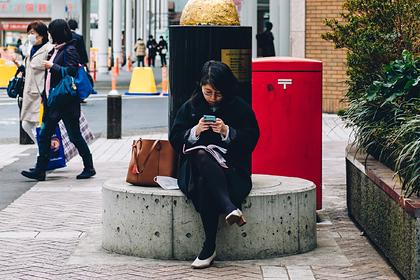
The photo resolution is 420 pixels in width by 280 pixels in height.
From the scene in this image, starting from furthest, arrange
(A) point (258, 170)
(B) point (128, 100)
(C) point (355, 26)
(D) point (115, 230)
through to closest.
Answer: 1. (B) point (128, 100)
2. (C) point (355, 26)
3. (A) point (258, 170)
4. (D) point (115, 230)

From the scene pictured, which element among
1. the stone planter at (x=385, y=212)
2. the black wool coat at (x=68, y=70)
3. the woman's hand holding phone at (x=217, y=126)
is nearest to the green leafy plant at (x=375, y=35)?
the stone planter at (x=385, y=212)

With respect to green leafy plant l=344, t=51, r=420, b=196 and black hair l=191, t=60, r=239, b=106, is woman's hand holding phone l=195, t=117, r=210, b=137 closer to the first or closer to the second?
black hair l=191, t=60, r=239, b=106

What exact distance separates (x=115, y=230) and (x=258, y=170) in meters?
1.86

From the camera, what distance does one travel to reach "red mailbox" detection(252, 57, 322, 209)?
355 inches

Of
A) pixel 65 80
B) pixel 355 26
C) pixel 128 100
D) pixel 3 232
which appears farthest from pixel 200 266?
pixel 128 100

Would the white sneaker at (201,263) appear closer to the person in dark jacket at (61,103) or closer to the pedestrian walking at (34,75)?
the person in dark jacket at (61,103)

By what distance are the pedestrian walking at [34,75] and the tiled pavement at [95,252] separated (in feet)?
5.64

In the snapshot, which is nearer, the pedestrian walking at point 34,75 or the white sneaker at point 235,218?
the white sneaker at point 235,218

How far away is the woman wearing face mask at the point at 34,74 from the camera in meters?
12.2

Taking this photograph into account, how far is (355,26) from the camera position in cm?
995

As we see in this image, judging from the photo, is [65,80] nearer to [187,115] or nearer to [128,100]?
[187,115]

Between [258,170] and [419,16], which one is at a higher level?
[419,16]

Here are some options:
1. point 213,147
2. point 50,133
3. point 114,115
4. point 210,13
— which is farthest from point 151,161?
point 114,115

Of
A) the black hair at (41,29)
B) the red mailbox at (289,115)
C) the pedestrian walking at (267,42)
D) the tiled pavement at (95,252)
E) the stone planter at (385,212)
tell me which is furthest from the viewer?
the pedestrian walking at (267,42)
